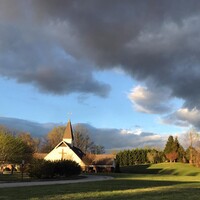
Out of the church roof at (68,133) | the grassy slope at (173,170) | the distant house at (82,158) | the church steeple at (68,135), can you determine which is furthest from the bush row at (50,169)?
the church roof at (68,133)

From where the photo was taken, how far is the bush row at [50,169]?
39.6 metres

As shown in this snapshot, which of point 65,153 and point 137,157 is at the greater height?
point 65,153

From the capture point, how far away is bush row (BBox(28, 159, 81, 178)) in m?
39.6

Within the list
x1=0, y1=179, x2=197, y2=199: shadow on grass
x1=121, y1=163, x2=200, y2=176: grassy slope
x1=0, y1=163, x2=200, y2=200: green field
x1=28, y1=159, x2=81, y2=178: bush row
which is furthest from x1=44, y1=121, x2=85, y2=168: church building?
x1=0, y1=179, x2=197, y2=199: shadow on grass

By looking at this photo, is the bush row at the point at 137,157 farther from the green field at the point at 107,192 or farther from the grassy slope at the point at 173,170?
the green field at the point at 107,192

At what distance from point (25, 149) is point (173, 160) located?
6334 centimetres

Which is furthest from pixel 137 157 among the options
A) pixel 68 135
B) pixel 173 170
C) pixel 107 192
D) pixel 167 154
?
pixel 107 192

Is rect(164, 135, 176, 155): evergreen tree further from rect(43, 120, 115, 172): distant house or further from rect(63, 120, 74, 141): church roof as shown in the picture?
rect(63, 120, 74, 141): church roof

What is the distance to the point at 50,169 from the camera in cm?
4047

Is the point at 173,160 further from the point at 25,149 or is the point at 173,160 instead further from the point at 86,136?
the point at 25,149

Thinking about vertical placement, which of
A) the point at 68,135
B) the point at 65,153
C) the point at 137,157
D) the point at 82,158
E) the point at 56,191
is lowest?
the point at 56,191

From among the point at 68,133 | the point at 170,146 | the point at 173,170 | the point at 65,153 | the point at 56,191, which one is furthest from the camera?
the point at 170,146

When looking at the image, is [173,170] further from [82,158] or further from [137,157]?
[137,157]

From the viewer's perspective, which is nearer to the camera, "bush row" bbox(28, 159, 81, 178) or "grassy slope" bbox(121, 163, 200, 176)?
"bush row" bbox(28, 159, 81, 178)
